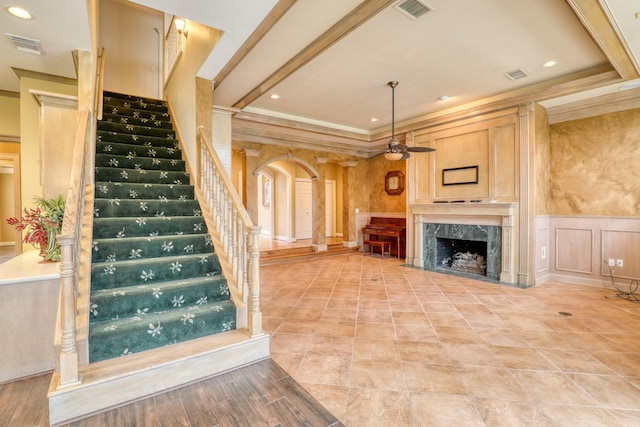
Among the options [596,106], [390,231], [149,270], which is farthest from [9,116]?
[596,106]

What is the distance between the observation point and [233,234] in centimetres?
291

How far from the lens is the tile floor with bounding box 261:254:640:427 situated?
1888 mm

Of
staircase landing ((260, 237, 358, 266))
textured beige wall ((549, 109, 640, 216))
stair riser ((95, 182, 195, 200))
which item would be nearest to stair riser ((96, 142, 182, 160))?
stair riser ((95, 182, 195, 200))

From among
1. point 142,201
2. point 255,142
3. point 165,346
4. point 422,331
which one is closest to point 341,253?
point 255,142

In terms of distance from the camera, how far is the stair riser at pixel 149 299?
2322 mm

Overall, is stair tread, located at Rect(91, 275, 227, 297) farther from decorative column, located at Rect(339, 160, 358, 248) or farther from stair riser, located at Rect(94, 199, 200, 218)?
decorative column, located at Rect(339, 160, 358, 248)

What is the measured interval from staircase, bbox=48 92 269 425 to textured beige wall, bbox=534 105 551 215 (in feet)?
15.5

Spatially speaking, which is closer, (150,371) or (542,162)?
(150,371)

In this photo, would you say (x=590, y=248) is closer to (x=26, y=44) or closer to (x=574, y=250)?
(x=574, y=250)

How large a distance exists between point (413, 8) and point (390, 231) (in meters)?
5.48

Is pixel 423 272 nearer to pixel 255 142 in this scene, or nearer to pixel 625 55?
pixel 625 55

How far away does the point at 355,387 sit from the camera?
6.95 ft

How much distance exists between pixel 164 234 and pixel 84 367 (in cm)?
145

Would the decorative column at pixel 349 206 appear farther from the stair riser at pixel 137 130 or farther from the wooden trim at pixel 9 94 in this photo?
the wooden trim at pixel 9 94
